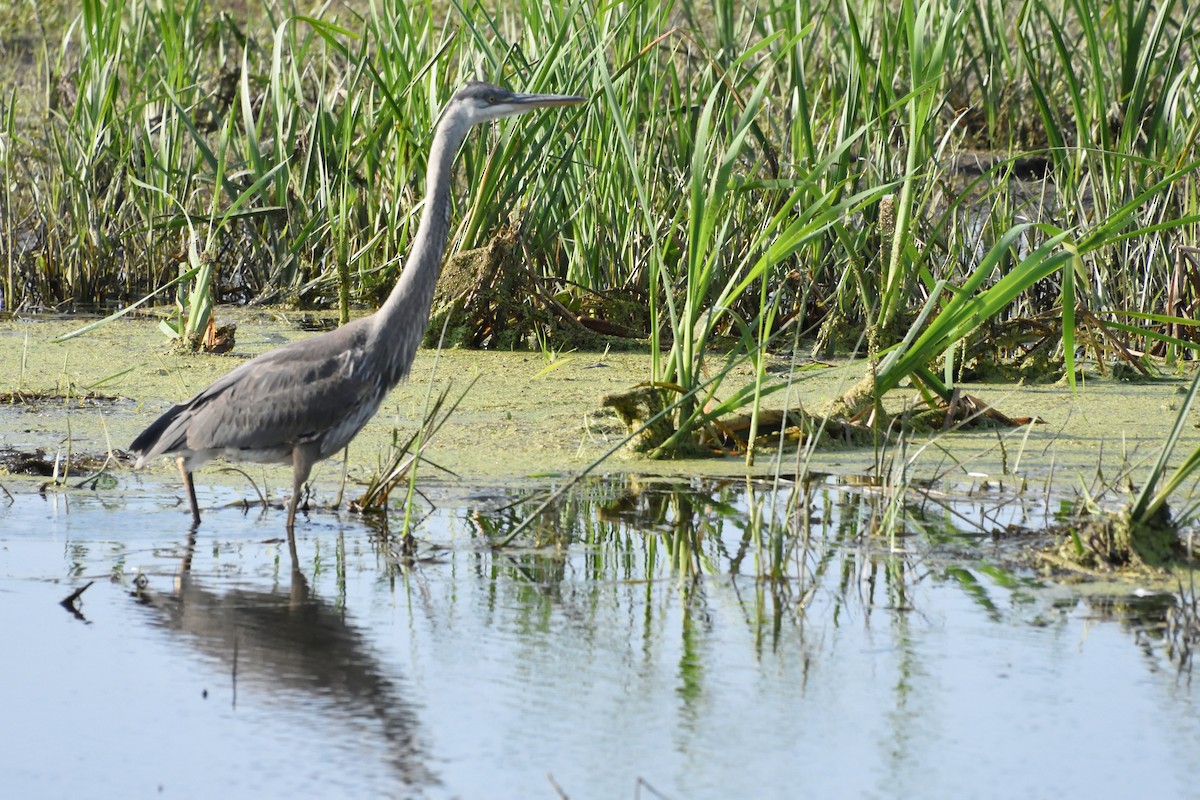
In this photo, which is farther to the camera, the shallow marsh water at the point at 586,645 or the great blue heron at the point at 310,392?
the great blue heron at the point at 310,392

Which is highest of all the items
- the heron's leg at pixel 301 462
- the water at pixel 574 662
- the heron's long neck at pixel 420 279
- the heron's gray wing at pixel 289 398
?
the heron's long neck at pixel 420 279

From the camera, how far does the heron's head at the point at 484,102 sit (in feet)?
16.6

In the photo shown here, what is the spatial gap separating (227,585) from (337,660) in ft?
2.13

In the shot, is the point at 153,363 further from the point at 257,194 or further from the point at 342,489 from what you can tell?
the point at 342,489

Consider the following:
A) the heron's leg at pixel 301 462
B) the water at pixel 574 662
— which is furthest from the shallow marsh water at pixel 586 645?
the heron's leg at pixel 301 462

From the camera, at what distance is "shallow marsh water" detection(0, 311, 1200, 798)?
2.90 metres

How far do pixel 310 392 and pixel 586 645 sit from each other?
57.7 inches

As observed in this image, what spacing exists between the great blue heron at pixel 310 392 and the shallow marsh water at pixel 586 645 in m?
0.20

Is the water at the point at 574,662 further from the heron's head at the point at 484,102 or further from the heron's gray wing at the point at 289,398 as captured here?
the heron's head at the point at 484,102

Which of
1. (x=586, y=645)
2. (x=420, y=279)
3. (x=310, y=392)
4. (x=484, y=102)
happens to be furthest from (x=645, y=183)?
(x=586, y=645)

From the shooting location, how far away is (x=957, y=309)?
4.44 metres

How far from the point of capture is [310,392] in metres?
4.62

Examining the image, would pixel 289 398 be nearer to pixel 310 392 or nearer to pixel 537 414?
pixel 310 392

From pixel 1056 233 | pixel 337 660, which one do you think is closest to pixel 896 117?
pixel 1056 233
